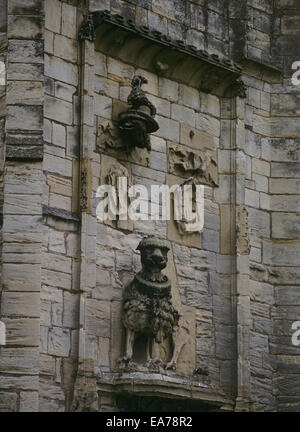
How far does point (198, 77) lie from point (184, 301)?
259 cm

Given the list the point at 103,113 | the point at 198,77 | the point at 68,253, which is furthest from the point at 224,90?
the point at 68,253

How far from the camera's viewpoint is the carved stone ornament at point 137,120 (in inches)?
819

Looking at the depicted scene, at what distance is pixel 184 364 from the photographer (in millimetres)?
20922

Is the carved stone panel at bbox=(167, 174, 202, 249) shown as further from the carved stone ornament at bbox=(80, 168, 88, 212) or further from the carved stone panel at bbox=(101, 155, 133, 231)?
the carved stone ornament at bbox=(80, 168, 88, 212)

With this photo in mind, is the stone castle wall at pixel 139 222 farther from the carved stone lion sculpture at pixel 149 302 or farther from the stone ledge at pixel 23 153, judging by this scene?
the carved stone lion sculpture at pixel 149 302

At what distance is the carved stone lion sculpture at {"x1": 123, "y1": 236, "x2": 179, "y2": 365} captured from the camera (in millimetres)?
20297

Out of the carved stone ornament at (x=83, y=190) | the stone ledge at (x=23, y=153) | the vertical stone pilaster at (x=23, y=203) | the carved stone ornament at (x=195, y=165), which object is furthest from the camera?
the carved stone ornament at (x=195, y=165)

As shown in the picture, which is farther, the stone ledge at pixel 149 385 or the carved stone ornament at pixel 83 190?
the carved stone ornament at pixel 83 190

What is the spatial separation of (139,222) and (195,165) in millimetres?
1101

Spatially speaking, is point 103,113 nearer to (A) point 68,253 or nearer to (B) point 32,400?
(A) point 68,253

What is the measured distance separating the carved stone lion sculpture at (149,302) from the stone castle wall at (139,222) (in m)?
0.17

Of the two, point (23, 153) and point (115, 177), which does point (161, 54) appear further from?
point (23, 153)

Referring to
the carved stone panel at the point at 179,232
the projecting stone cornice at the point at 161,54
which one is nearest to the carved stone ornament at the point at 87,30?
the projecting stone cornice at the point at 161,54

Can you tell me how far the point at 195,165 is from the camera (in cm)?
2162
